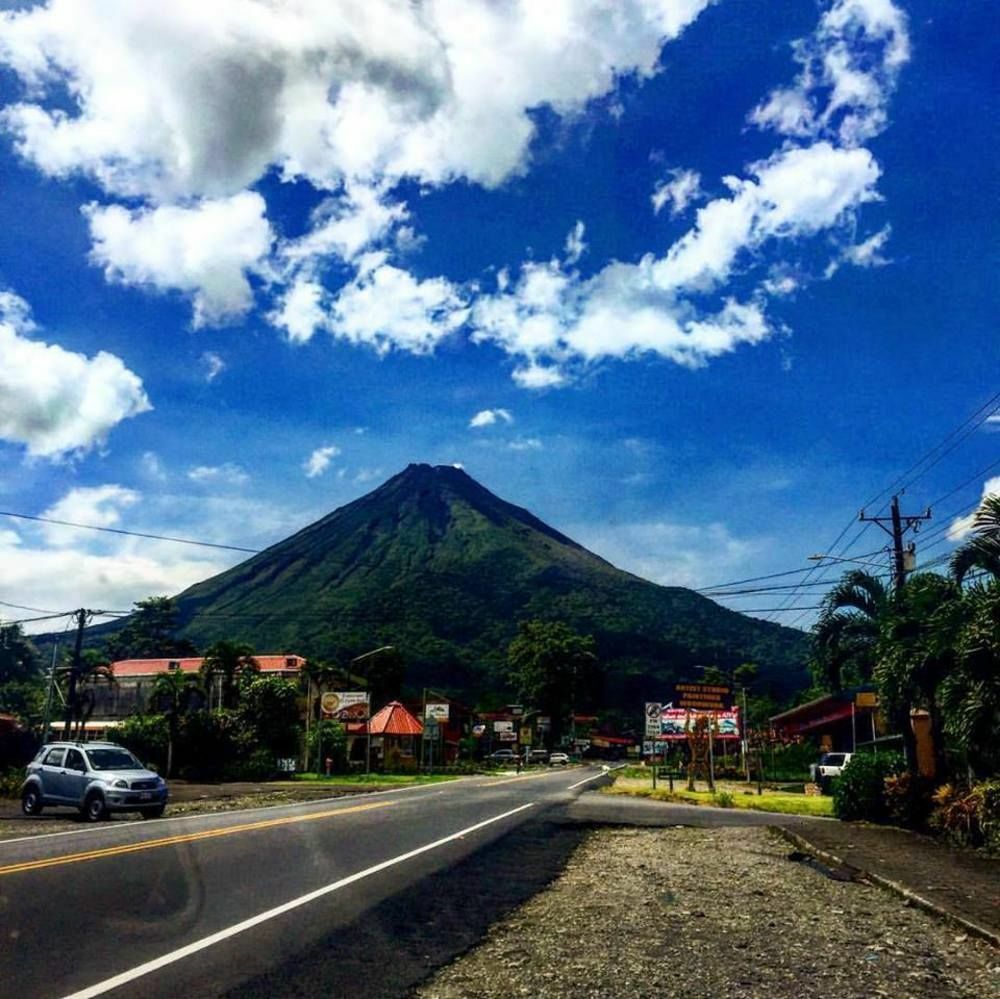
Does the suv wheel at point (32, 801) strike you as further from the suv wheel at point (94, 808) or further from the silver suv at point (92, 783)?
the suv wheel at point (94, 808)

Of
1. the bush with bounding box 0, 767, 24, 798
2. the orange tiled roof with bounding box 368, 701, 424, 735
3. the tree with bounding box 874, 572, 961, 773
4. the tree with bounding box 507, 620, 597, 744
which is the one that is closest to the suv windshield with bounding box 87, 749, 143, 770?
the bush with bounding box 0, 767, 24, 798

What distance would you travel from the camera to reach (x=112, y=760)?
908 inches

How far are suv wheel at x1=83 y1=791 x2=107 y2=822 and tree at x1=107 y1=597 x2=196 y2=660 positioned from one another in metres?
118

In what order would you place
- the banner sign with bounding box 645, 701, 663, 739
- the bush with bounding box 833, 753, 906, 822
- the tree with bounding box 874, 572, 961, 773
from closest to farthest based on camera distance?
the tree with bounding box 874, 572, 961, 773, the bush with bounding box 833, 753, 906, 822, the banner sign with bounding box 645, 701, 663, 739

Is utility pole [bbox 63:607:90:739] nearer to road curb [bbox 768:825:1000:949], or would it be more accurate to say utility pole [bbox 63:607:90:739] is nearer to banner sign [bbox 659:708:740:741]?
banner sign [bbox 659:708:740:741]

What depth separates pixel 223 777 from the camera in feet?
173

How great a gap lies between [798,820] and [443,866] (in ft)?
45.5

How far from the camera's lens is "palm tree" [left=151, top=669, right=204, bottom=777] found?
173 ft

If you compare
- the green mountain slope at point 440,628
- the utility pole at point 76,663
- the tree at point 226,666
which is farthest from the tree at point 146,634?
the utility pole at point 76,663

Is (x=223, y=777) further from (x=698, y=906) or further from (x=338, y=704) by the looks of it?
(x=698, y=906)

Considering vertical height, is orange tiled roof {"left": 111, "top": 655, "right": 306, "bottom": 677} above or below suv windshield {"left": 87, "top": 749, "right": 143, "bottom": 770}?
above

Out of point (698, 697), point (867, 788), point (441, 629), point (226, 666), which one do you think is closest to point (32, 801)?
point (867, 788)

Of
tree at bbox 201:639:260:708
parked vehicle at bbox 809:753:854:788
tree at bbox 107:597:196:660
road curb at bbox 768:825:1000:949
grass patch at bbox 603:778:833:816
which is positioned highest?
tree at bbox 107:597:196:660

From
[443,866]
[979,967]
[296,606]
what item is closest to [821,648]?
[443,866]
